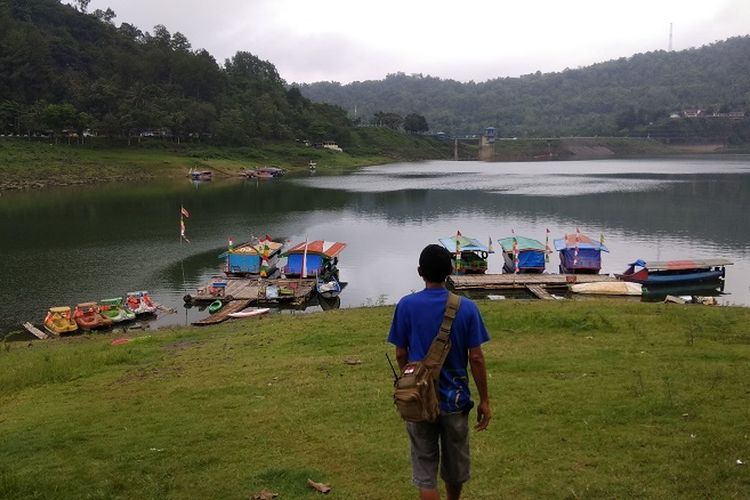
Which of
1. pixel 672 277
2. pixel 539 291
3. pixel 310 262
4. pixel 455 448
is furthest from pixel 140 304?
pixel 672 277

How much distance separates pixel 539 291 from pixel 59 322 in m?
23.8

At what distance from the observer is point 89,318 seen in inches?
1114

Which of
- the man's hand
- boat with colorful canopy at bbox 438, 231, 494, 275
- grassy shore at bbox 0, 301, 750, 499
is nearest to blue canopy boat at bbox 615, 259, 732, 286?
boat with colorful canopy at bbox 438, 231, 494, 275

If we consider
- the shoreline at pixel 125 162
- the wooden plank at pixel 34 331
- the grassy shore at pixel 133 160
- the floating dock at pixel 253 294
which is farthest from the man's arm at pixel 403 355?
the grassy shore at pixel 133 160

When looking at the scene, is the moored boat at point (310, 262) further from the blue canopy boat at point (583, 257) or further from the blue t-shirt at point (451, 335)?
the blue t-shirt at point (451, 335)

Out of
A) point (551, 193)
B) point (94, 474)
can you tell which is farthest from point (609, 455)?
point (551, 193)

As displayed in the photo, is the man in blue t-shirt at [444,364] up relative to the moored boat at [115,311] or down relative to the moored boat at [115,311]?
up

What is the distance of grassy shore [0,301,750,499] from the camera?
7492mm

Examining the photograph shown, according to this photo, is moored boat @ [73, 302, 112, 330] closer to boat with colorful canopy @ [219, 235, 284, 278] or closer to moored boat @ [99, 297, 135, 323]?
moored boat @ [99, 297, 135, 323]

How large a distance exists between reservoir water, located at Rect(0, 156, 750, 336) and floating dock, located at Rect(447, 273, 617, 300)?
290cm

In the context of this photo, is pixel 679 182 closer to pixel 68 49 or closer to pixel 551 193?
pixel 551 193

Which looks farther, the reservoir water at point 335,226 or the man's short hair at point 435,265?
the reservoir water at point 335,226

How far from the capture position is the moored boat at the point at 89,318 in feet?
91.1

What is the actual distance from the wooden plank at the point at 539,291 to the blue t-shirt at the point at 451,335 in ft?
96.0
